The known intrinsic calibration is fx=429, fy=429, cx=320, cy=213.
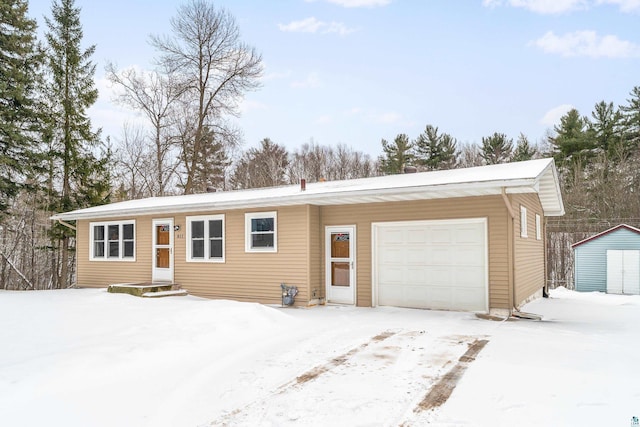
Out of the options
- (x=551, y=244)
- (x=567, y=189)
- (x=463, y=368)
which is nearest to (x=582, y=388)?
(x=463, y=368)

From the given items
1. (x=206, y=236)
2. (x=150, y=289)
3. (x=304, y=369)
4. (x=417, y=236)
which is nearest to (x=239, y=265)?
(x=206, y=236)

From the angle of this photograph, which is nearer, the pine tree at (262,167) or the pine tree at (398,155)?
the pine tree at (398,155)

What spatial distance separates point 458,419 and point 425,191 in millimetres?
5089

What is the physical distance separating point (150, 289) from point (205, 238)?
1.84 meters

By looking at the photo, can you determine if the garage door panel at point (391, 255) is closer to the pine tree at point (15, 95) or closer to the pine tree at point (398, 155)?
the pine tree at point (15, 95)

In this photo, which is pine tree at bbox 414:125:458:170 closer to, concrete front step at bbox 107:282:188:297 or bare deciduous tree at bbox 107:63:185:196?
bare deciduous tree at bbox 107:63:185:196

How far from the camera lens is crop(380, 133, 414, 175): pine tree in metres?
24.5

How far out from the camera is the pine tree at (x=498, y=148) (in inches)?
920

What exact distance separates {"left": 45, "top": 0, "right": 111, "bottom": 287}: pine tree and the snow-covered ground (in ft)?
36.1

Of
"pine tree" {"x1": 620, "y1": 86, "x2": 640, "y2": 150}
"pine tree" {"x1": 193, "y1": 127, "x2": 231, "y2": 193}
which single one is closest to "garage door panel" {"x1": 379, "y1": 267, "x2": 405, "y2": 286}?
"pine tree" {"x1": 193, "y1": 127, "x2": 231, "y2": 193}

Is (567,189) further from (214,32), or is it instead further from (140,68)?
(140,68)

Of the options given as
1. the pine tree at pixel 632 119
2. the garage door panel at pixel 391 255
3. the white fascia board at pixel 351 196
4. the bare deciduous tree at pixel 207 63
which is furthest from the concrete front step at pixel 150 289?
the pine tree at pixel 632 119

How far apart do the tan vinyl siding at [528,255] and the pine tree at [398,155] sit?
1188cm

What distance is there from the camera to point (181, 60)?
833 inches
